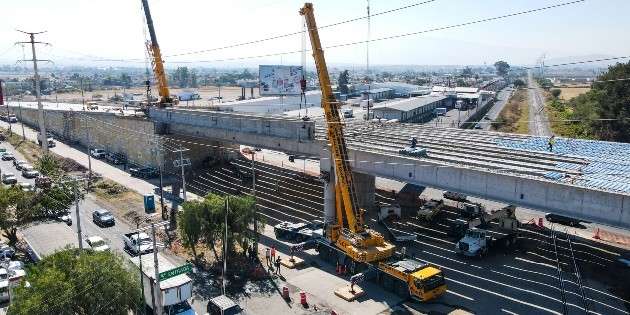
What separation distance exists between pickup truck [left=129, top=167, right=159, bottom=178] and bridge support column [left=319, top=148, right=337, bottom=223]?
1023 inches

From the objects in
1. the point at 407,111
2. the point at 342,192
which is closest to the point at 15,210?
the point at 342,192

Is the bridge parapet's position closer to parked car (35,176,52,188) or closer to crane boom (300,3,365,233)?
crane boom (300,3,365,233)

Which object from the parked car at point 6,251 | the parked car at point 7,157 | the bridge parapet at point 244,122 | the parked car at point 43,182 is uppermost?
the bridge parapet at point 244,122

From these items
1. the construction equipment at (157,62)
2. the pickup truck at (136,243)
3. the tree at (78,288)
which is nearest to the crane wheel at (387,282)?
the tree at (78,288)

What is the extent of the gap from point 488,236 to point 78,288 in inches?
1018

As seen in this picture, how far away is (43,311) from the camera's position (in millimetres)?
17266

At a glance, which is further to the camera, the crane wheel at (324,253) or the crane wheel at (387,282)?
the crane wheel at (324,253)

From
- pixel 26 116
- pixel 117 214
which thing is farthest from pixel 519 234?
pixel 26 116

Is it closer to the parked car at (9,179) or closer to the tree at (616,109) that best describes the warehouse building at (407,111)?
the tree at (616,109)

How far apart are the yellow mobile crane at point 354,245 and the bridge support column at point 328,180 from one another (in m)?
4.43

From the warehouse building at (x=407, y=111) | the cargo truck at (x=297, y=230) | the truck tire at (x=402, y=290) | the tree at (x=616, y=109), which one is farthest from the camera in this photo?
the warehouse building at (x=407, y=111)

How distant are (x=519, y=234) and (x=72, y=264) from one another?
30243mm

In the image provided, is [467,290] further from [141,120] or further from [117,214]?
[141,120]

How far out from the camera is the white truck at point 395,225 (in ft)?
112
